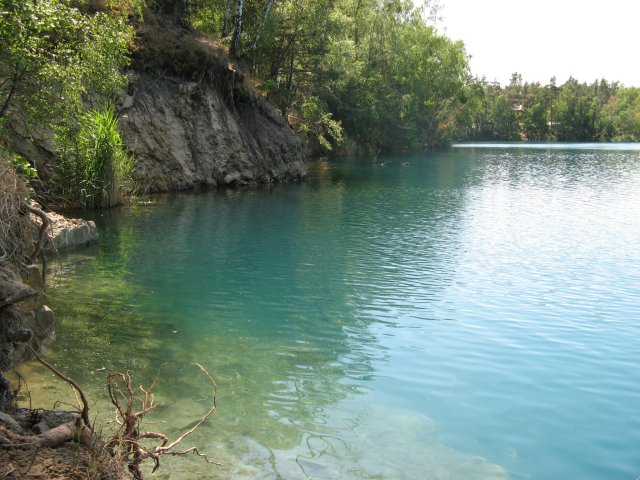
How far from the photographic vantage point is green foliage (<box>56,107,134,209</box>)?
19031mm

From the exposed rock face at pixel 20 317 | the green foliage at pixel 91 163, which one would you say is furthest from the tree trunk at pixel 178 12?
the exposed rock face at pixel 20 317

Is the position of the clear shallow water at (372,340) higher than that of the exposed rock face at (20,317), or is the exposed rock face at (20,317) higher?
the exposed rock face at (20,317)

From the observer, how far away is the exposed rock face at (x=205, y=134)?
26000mm

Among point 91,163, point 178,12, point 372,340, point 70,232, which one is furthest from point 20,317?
point 178,12

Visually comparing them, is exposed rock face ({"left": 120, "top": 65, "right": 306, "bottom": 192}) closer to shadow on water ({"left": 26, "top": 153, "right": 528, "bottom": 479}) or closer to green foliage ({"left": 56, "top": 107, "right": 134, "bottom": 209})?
green foliage ({"left": 56, "top": 107, "right": 134, "bottom": 209})

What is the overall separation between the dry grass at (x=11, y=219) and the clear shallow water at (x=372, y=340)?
5.00 feet

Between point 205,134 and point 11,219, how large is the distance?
2178 centimetres

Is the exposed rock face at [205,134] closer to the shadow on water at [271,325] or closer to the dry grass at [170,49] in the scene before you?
the dry grass at [170,49]

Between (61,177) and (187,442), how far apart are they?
1545 cm

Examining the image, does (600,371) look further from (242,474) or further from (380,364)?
(242,474)

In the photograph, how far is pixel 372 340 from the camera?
31.8 feet

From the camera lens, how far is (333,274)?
1380cm

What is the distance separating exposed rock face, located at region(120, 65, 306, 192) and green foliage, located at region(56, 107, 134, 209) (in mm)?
→ 4693

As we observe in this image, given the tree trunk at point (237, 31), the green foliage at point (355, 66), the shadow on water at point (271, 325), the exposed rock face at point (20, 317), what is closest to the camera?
the shadow on water at point (271, 325)
